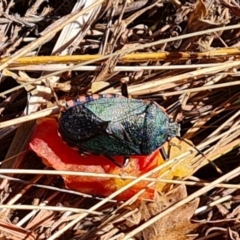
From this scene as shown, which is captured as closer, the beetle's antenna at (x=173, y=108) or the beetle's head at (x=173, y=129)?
the beetle's head at (x=173, y=129)

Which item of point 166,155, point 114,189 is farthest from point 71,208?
point 166,155

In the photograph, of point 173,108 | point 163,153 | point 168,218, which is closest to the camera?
point 168,218

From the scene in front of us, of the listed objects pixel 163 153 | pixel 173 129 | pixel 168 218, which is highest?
pixel 173 129

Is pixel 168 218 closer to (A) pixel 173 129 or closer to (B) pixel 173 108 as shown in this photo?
(A) pixel 173 129

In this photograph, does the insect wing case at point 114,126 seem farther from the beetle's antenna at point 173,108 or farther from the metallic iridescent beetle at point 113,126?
the beetle's antenna at point 173,108

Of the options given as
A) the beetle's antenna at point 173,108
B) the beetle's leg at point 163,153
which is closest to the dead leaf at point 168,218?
the beetle's leg at point 163,153

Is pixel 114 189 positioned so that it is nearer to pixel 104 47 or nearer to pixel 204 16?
pixel 104 47

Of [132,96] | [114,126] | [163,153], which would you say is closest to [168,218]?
[163,153]

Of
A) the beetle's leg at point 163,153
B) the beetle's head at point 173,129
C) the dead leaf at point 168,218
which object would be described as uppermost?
the beetle's head at point 173,129
